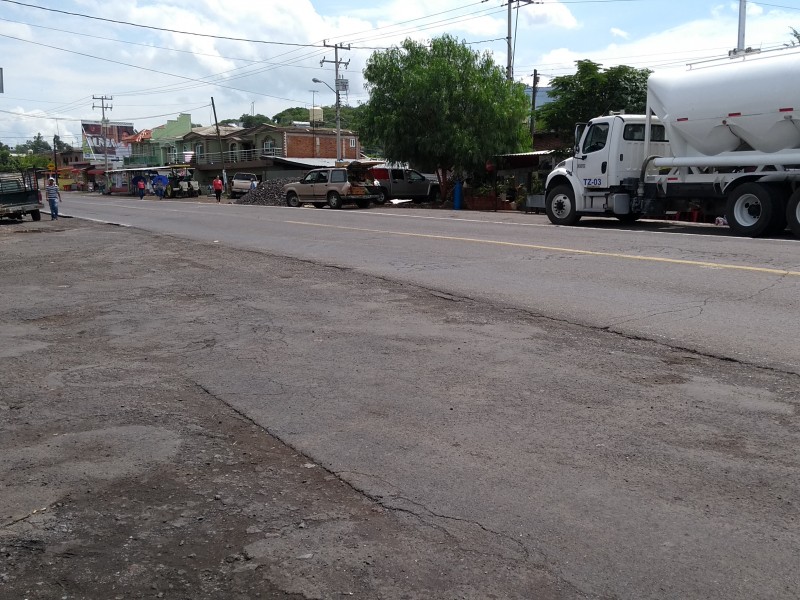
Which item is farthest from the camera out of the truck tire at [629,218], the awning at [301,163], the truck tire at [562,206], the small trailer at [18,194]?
the awning at [301,163]

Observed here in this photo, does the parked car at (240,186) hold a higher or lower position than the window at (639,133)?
lower

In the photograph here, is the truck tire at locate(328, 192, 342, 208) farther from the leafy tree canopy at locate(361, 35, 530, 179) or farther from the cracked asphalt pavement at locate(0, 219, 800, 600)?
the cracked asphalt pavement at locate(0, 219, 800, 600)

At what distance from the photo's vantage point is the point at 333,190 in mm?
35000

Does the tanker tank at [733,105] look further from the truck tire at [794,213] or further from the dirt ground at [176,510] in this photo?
the dirt ground at [176,510]

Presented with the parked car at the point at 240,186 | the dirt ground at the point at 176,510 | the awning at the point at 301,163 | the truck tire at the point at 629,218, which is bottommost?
the dirt ground at the point at 176,510

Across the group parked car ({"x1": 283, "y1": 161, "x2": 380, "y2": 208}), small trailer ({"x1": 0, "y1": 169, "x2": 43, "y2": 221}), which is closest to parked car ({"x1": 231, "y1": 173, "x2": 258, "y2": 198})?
parked car ({"x1": 283, "y1": 161, "x2": 380, "y2": 208})

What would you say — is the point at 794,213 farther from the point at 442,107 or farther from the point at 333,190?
the point at 333,190

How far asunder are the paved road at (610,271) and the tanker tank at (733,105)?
203cm

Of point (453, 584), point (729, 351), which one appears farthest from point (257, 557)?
point (729, 351)

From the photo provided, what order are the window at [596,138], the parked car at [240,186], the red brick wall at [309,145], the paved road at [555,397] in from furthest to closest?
the red brick wall at [309,145] < the parked car at [240,186] < the window at [596,138] < the paved road at [555,397]

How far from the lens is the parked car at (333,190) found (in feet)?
113

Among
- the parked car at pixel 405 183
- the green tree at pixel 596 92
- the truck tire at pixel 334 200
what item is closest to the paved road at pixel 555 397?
the green tree at pixel 596 92

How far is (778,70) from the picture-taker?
15539 mm

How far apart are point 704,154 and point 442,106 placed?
1801 centimetres
